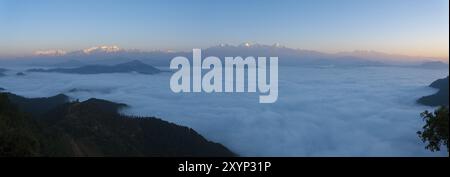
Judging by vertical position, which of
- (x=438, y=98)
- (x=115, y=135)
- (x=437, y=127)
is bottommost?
(x=438, y=98)

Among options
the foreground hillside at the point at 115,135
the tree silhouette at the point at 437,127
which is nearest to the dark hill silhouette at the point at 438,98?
the foreground hillside at the point at 115,135

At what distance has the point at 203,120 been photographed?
168 meters

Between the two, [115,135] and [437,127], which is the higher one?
[437,127]

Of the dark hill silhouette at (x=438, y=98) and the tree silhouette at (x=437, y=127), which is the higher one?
the tree silhouette at (x=437, y=127)

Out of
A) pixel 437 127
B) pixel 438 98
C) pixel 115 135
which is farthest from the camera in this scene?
pixel 438 98

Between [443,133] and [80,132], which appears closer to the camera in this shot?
[443,133]

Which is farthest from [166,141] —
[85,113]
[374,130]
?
[374,130]

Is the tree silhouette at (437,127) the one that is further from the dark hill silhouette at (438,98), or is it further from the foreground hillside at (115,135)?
the dark hill silhouette at (438,98)

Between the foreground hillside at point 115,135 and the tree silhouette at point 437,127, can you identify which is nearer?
the tree silhouette at point 437,127

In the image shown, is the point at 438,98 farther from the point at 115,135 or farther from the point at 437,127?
the point at 437,127

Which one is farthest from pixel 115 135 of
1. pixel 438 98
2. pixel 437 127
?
pixel 438 98

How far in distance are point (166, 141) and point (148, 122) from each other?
968cm

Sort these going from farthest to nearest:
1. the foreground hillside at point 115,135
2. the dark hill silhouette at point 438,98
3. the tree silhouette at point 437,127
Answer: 1. the dark hill silhouette at point 438,98
2. the foreground hillside at point 115,135
3. the tree silhouette at point 437,127
